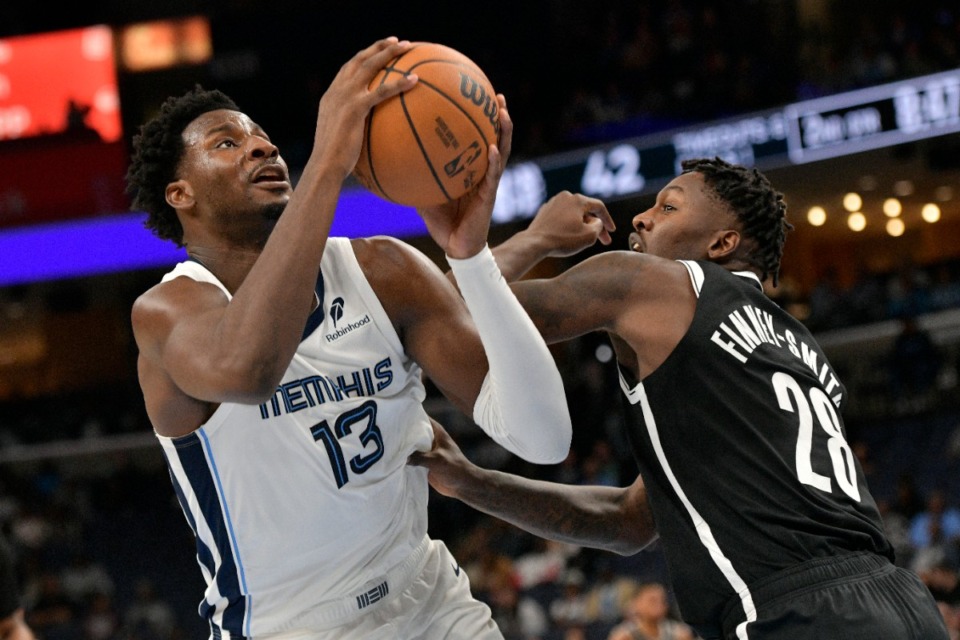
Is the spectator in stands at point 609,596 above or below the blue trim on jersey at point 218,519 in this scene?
below

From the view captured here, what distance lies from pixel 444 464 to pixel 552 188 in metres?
9.91

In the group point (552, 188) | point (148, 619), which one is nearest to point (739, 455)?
point (552, 188)

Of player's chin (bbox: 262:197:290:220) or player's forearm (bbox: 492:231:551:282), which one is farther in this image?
player's forearm (bbox: 492:231:551:282)

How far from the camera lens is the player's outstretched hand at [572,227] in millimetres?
3549

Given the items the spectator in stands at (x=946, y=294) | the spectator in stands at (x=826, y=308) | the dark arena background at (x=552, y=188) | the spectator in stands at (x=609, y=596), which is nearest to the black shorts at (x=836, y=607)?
the dark arena background at (x=552, y=188)

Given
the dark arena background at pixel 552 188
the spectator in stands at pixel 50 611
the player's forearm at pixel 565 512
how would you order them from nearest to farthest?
the player's forearm at pixel 565 512 → the dark arena background at pixel 552 188 → the spectator in stands at pixel 50 611

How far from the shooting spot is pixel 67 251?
14648 mm

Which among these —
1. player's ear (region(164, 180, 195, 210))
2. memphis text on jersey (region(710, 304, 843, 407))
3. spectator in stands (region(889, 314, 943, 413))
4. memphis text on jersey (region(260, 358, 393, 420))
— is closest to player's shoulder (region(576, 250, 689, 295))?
memphis text on jersey (region(710, 304, 843, 407))

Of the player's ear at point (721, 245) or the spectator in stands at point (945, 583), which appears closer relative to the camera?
the player's ear at point (721, 245)

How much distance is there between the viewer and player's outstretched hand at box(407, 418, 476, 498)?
3424 mm

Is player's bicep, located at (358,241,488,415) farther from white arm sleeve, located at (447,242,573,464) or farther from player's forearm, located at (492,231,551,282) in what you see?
player's forearm, located at (492,231,551,282)

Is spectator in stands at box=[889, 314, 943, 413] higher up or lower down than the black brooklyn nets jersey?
lower down

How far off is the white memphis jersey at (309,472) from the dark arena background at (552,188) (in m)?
6.58

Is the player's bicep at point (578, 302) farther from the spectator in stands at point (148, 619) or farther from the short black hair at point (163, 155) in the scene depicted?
the spectator in stands at point (148, 619)
